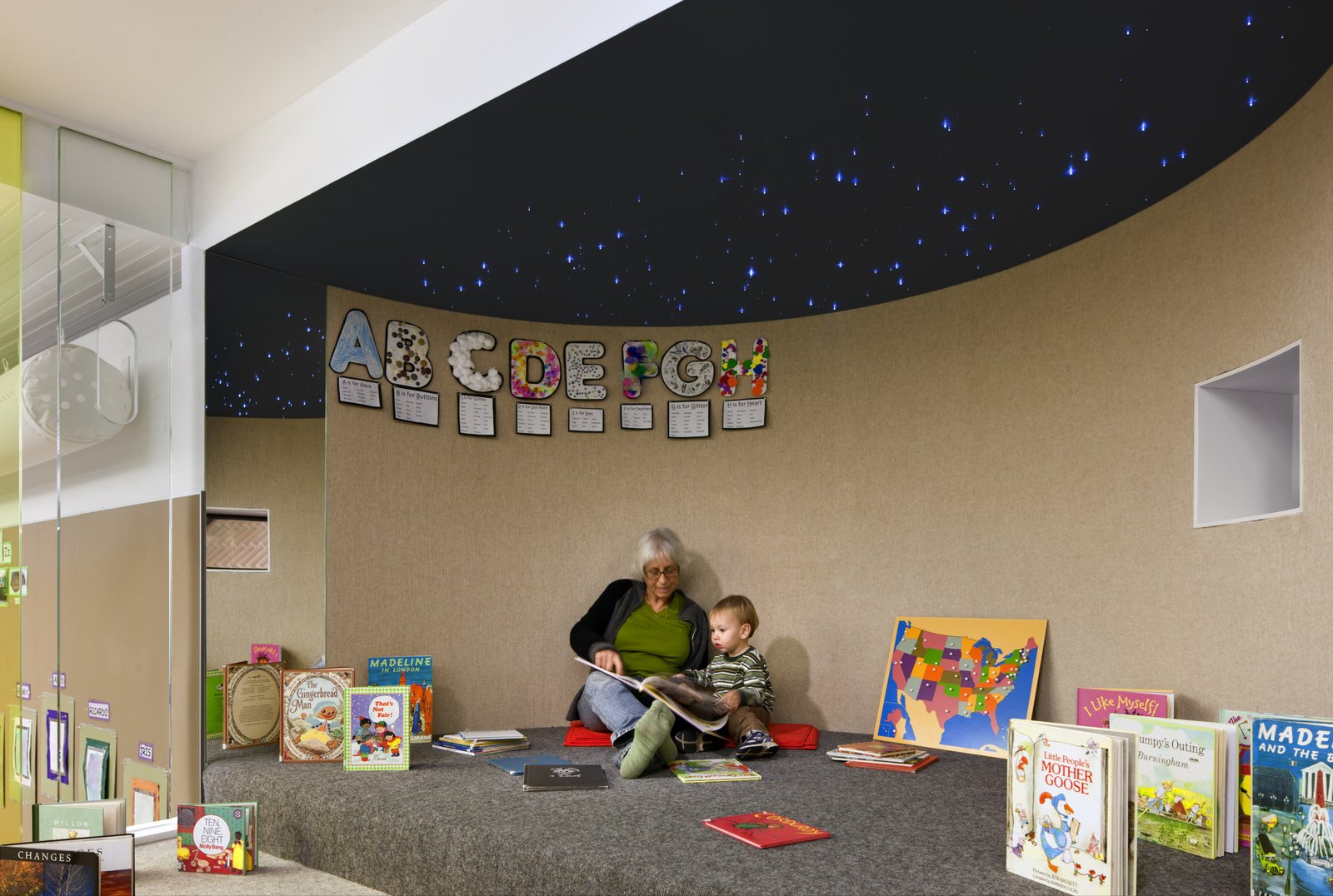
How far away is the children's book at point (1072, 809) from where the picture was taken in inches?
72.7

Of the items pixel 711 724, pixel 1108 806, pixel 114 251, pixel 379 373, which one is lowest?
pixel 711 724

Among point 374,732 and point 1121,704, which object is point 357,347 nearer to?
point 374,732

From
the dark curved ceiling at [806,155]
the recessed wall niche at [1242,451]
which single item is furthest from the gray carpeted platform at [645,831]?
the dark curved ceiling at [806,155]

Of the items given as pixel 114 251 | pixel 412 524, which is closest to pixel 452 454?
pixel 412 524

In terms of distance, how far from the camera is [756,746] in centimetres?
332

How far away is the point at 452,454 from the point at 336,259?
1006mm

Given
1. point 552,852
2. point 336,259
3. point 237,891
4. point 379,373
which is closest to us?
point 552,852

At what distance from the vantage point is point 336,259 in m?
3.64

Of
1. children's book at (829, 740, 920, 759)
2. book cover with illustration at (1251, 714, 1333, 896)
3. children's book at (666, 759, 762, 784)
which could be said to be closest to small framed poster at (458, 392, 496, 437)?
children's book at (666, 759, 762, 784)

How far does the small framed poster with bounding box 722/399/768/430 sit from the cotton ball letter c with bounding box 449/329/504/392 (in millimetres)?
1051

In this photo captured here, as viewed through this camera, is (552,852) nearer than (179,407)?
Yes

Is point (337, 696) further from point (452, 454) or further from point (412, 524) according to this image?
point (452, 454)

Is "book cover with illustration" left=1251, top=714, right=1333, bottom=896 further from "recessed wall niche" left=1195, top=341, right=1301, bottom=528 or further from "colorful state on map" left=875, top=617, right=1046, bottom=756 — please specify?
"colorful state on map" left=875, top=617, right=1046, bottom=756

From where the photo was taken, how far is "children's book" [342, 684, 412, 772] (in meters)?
3.15
